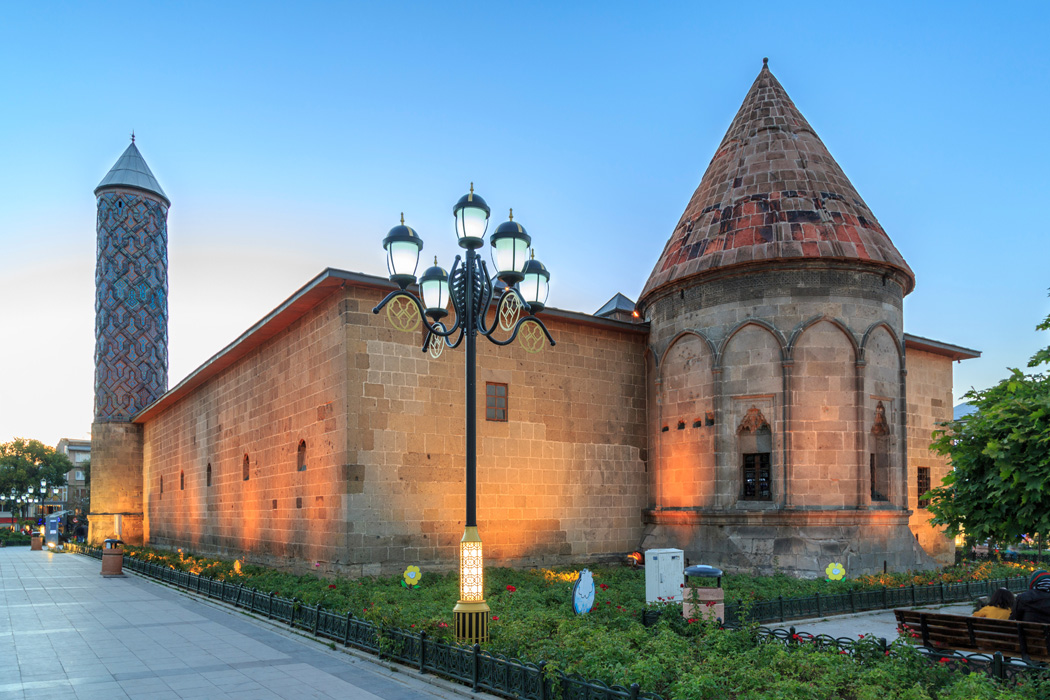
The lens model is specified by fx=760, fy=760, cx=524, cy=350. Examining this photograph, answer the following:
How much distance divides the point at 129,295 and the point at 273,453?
75.0 ft

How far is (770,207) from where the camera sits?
2038 cm

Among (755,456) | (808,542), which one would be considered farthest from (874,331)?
(808,542)

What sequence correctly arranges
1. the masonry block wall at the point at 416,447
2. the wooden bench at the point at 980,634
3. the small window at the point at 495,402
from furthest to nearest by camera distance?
1. the small window at the point at 495,402
2. the masonry block wall at the point at 416,447
3. the wooden bench at the point at 980,634

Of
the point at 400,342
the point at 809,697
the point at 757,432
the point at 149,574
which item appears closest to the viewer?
the point at 809,697

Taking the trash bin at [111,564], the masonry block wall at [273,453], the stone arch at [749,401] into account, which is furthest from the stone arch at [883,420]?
the trash bin at [111,564]

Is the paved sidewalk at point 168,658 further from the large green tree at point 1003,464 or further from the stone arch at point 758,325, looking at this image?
the stone arch at point 758,325

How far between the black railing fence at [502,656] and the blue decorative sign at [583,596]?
2835mm

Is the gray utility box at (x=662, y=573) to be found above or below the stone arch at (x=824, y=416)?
below

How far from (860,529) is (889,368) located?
4362 mm

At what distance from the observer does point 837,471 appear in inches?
736

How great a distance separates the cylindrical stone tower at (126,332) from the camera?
128 ft

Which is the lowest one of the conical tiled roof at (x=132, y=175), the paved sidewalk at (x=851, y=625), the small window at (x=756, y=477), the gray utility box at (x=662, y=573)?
the paved sidewalk at (x=851, y=625)

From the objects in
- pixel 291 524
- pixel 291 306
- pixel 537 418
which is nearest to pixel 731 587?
pixel 537 418

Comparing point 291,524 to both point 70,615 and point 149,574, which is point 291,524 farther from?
point 149,574
